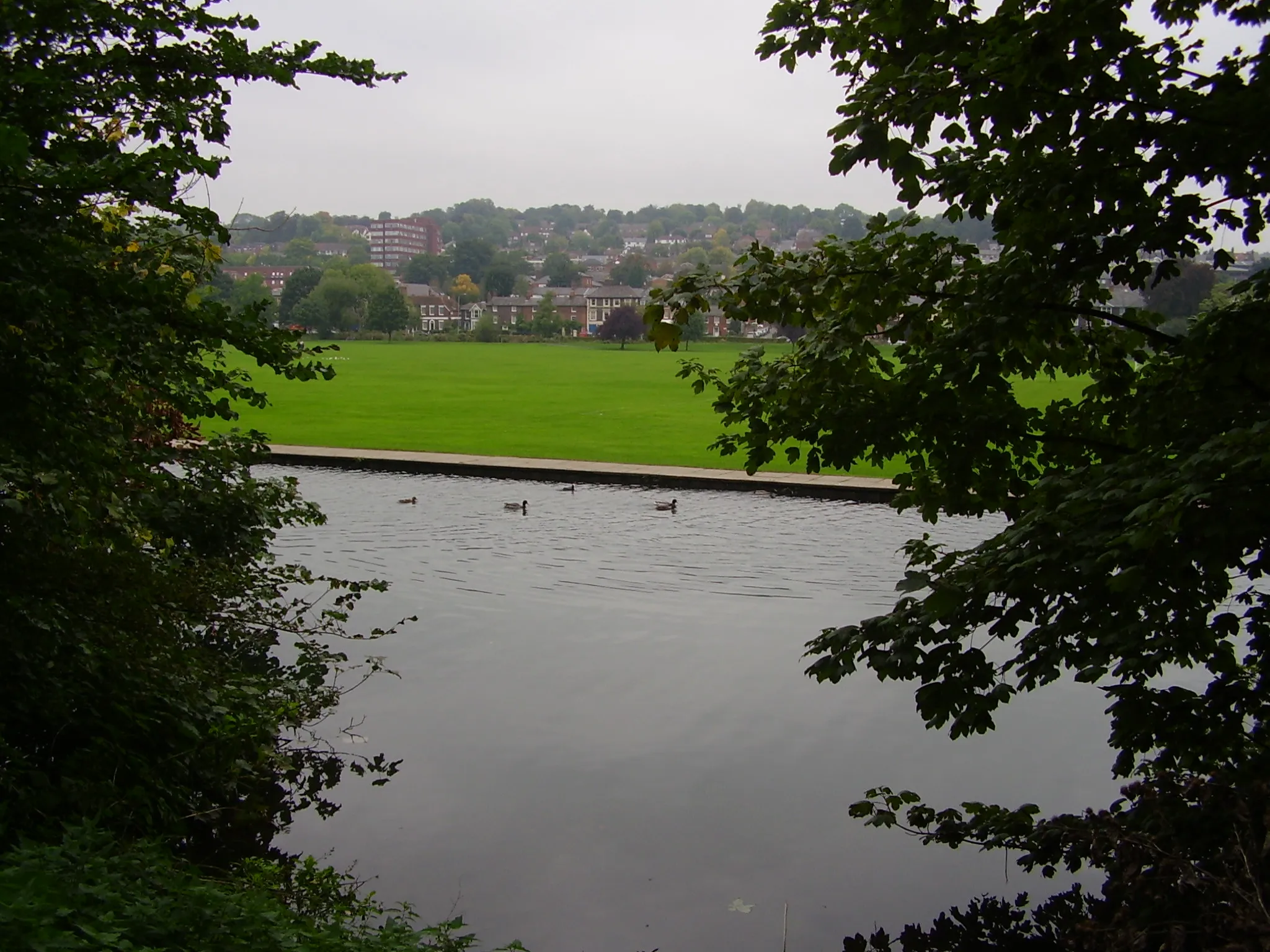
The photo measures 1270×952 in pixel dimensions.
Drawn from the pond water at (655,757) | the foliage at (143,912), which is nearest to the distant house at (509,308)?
the pond water at (655,757)

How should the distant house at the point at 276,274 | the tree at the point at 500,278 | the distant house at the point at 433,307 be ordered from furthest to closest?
the tree at the point at 500,278, the distant house at the point at 433,307, the distant house at the point at 276,274

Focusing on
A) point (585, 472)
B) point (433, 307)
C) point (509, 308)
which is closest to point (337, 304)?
point (433, 307)

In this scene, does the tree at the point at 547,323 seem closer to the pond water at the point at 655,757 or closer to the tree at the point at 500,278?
the tree at the point at 500,278

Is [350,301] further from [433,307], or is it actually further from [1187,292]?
[1187,292]

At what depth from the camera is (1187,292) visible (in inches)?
499

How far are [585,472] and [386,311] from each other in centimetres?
8239

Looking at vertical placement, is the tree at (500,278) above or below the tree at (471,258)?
below

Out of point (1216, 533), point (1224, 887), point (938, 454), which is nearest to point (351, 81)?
point (938, 454)

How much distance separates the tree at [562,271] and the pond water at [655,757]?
16632 cm

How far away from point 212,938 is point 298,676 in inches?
170

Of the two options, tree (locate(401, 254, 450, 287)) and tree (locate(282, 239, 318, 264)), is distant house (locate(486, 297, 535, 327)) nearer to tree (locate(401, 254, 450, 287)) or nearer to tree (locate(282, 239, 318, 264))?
tree (locate(401, 254, 450, 287))

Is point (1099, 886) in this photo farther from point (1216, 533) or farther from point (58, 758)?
point (58, 758)

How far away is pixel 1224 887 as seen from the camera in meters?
3.01

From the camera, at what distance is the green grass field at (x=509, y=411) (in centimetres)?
2514
